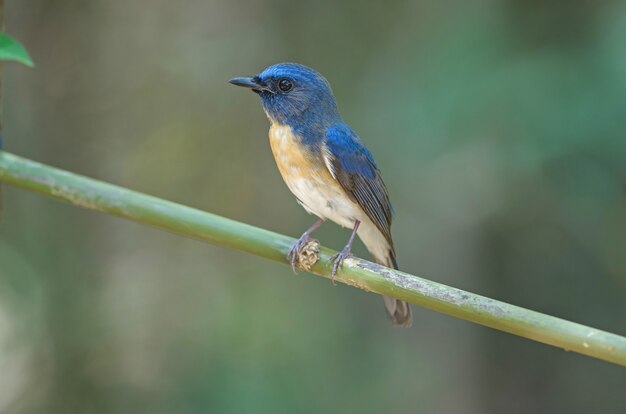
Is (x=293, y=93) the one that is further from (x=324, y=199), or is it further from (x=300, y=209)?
(x=300, y=209)

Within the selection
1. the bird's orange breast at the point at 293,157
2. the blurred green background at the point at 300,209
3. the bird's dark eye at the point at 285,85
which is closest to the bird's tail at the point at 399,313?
the bird's orange breast at the point at 293,157

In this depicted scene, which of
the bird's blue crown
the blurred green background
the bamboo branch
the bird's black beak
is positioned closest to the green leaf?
the bamboo branch

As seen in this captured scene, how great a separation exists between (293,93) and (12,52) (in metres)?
1.35

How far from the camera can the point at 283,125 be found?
118 inches

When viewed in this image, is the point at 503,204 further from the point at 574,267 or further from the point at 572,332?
the point at 572,332

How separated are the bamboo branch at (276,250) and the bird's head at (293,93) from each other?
826 mm

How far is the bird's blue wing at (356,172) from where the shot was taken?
2989mm

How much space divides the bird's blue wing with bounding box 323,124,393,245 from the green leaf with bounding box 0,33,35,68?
142cm

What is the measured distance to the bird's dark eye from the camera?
9.59 feet

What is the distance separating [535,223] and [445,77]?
3.48ft

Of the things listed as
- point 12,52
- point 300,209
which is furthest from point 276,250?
point 300,209

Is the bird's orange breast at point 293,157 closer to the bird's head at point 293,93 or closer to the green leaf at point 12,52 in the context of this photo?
the bird's head at point 293,93

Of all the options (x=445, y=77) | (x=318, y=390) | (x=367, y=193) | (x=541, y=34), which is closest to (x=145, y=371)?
(x=318, y=390)

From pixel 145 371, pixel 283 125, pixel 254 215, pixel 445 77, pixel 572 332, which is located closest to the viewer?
pixel 572 332
